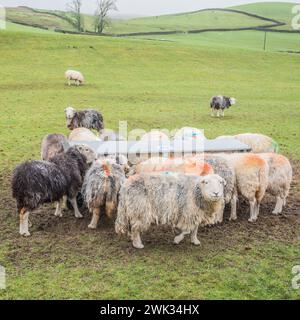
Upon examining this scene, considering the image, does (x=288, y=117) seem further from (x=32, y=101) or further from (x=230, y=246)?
(x=230, y=246)

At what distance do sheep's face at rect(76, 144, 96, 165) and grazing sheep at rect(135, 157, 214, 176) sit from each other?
790 mm

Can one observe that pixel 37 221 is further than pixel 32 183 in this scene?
Yes

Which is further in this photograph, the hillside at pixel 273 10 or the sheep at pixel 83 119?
the hillside at pixel 273 10

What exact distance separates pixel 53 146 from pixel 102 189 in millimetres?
2490

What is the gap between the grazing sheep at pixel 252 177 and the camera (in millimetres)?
7125

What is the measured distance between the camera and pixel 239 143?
9.14 metres

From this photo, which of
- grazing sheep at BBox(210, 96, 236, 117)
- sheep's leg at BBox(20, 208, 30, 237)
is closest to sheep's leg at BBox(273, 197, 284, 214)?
sheep's leg at BBox(20, 208, 30, 237)

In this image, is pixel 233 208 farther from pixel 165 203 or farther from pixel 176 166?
pixel 165 203

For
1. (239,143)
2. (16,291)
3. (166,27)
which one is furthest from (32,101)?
(166,27)

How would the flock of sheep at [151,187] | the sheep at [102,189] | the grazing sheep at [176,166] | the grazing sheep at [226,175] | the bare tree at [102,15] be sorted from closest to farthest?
1. the flock of sheep at [151,187]
2. the sheep at [102,189]
3. the grazing sheep at [176,166]
4. the grazing sheep at [226,175]
5. the bare tree at [102,15]
